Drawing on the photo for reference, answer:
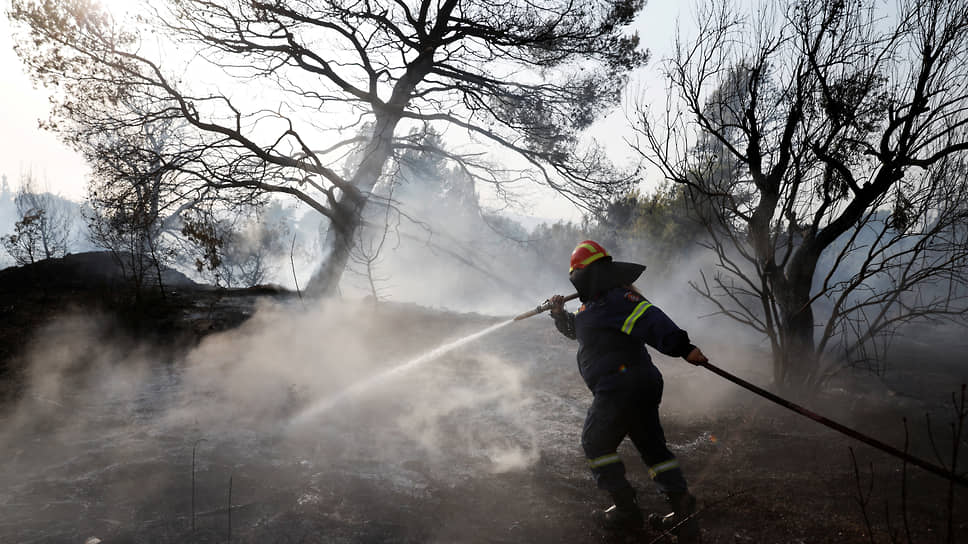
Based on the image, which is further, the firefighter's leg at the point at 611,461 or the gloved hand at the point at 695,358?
the firefighter's leg at the point at 611,461

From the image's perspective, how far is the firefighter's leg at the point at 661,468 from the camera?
119 inches

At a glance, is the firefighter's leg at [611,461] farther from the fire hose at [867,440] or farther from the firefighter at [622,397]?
the fire hose at [867,440]

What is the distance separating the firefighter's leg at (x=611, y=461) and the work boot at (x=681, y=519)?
0.17 m

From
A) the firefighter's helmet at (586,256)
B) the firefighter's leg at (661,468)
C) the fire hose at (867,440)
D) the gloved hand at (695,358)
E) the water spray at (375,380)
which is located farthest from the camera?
the water spray at (375,380)

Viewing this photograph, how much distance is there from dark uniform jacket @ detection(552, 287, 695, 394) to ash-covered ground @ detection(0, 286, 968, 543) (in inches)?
36.6

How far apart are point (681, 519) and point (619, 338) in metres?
1.17

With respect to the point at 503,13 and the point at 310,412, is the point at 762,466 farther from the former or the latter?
the point at 503,13

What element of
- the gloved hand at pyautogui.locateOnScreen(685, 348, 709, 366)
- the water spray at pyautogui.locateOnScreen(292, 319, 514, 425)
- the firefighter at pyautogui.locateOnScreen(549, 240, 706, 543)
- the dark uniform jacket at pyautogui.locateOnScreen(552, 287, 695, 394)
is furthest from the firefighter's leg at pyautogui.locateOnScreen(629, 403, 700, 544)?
the water spray at pyautogui.locateOnScreen(292, 319, 514, 425)

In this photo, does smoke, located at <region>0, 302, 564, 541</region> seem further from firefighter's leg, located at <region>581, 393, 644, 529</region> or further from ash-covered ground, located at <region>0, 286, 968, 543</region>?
firefighter's leg, located at <region>581, 393, 644, 529</region>

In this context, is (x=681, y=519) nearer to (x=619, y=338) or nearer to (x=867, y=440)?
(x=619, y=338)

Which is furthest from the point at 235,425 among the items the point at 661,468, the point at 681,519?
the point at 681,519

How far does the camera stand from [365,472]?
3.79 m

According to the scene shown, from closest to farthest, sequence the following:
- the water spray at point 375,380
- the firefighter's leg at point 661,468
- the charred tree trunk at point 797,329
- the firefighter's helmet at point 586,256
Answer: the firefighter's leg at point 661,468, the firefighter's helmet at point 586,256, the water spray at point 375,380, the charred tree trunk at point 797,329

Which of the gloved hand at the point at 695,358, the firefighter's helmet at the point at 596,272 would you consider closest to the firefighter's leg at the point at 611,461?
the gloved hand at the point at 695,358
